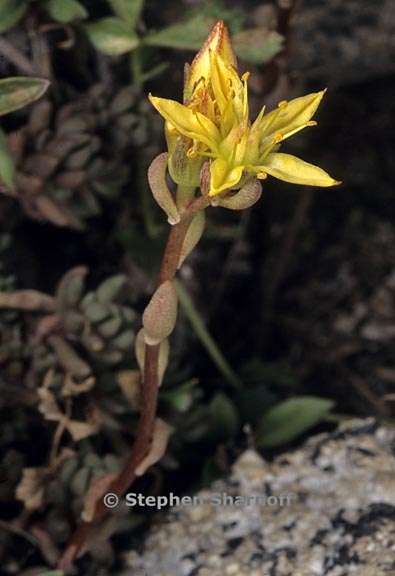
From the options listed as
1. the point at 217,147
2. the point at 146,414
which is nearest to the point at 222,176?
the point at 217,147

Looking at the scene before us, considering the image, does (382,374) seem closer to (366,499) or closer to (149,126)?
(366,499)

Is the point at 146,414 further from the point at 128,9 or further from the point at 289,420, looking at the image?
the point at 128,9

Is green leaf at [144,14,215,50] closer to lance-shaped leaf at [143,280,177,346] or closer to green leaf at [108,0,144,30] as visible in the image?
green leaf at [108,0,144,30]

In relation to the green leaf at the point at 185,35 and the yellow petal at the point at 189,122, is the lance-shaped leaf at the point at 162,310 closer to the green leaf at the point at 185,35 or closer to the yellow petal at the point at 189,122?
the yellow petal at the point at 189,122

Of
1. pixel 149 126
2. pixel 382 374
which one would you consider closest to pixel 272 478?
pixel 382 374

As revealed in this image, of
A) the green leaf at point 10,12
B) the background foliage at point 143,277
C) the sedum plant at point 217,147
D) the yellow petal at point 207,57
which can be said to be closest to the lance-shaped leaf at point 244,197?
the sedum plant at point 217,147

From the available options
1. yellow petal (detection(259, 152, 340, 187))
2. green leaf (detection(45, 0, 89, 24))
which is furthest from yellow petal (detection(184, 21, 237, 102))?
green leaf (detection(45, 0, 89, 24))
